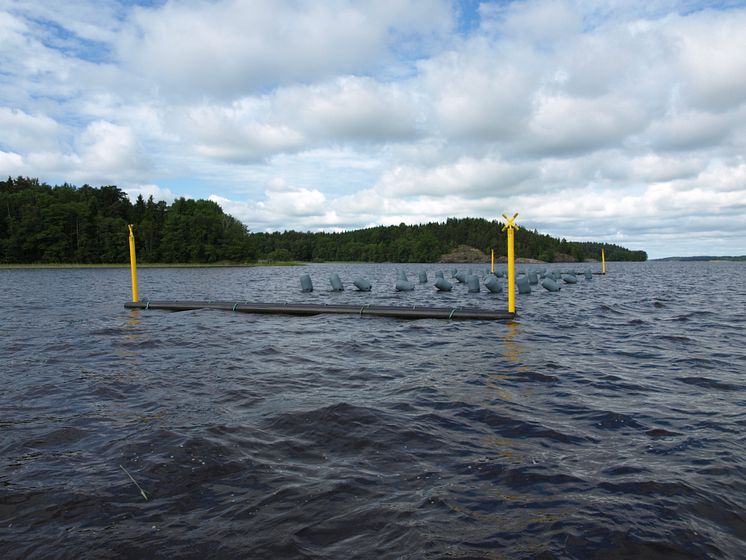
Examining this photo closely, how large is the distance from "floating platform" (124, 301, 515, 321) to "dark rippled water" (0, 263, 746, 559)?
5847mm

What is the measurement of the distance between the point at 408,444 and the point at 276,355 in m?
6.39

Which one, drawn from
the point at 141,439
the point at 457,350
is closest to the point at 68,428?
the point at 141,439

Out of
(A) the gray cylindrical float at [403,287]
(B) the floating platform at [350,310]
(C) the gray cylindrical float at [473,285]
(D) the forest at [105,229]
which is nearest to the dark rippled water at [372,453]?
(B) the floating platform at [350,310]

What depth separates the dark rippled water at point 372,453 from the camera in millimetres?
3871

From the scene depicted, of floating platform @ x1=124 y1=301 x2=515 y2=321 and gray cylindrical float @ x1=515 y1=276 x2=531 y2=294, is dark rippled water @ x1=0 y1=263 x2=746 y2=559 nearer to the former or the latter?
floating platform @ x1=124 y1=301 x2=515 y2=321

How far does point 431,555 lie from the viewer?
3609 mm

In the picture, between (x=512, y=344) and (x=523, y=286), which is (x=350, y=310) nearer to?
(x=512, y=344)

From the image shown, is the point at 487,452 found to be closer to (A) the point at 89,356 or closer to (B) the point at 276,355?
(B) the point at 276,355

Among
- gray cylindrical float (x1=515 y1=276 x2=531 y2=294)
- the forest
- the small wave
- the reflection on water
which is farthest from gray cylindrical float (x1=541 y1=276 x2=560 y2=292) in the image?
the forest

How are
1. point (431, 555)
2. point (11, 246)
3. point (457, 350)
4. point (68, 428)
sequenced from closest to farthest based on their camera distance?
point (431, 555), point (68, 428), point (457, 350), point (11, 246)

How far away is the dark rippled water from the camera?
387 cm

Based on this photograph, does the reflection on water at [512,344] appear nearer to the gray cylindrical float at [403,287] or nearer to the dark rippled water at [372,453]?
the dark rippled water at [372,453]

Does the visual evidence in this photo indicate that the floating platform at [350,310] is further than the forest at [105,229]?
No

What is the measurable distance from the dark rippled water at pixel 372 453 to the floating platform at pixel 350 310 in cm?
585
